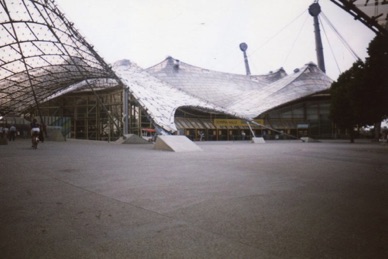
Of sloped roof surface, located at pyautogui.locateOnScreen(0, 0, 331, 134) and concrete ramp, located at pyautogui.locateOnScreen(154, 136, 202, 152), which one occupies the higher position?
sloped roof surface, located at pyautogui.locateOnScreen(0, 0, 331, 134)

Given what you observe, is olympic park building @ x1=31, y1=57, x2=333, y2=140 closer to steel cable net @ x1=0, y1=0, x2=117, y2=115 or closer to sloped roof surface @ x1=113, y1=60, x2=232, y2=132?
sloped roof surface @ x1=113, y1=60, x2=232, y2=132

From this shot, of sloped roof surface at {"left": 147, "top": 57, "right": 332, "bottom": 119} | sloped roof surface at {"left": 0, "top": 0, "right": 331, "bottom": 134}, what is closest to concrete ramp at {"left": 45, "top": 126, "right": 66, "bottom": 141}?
sloped roof surface at {"left": 0, "top": 0, "right": 331, "bottom": 134}

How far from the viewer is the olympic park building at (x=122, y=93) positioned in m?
24.4

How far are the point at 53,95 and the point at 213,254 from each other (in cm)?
4819

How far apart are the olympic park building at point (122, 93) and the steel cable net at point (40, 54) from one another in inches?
3.6

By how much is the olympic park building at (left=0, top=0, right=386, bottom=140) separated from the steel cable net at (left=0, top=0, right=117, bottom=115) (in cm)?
9

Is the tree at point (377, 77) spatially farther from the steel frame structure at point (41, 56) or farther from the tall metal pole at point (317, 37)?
the tall metal pole at point (317, 37)

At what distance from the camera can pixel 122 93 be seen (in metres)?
38.7

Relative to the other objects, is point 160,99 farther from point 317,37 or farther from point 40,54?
point 317,37

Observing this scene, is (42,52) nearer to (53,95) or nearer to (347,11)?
(53,95)

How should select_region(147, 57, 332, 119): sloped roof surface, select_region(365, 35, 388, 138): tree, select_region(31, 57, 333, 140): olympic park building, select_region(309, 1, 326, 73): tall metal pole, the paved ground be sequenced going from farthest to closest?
select_region(309, 1, 326, 73): tall metal pole
select_region(147, 57, 332, 119): sloped roof surface
select_region(31, 57, 333, 140): olympic park building
select_region(365, 35, 388, 138): tree
the paved ground

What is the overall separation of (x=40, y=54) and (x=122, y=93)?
469 inches

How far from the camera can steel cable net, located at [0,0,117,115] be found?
68.7ft

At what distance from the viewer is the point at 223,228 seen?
11.2 feet
